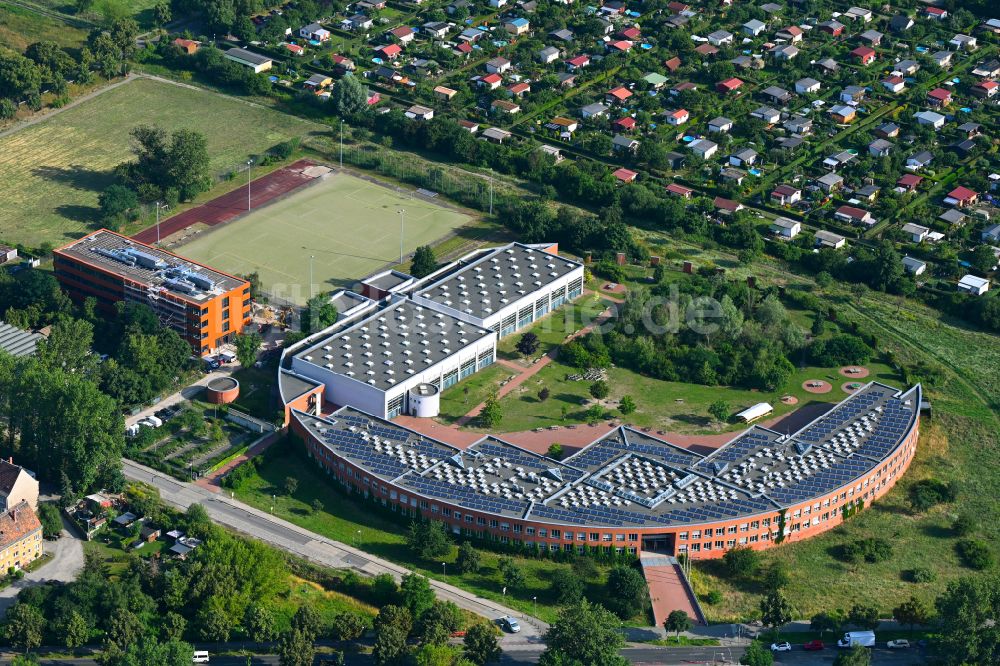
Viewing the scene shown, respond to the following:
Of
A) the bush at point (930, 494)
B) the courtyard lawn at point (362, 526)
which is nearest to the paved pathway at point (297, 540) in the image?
the courtyard lawn at point (362, 526)

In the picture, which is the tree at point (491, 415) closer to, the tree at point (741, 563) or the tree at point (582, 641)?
the tree at point (741, 563)

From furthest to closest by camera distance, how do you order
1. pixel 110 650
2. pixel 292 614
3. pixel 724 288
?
pixel 724 288
pixel 292 614
pixel 110 650

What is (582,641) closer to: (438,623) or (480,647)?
(480,647)

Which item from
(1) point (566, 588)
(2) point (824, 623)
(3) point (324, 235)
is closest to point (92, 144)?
(3) point (324, 235)

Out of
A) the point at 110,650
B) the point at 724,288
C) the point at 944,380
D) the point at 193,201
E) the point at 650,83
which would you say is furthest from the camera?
the point at 650,83

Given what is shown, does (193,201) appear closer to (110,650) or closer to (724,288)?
(724,288)

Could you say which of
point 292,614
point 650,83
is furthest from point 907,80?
point 292,614
